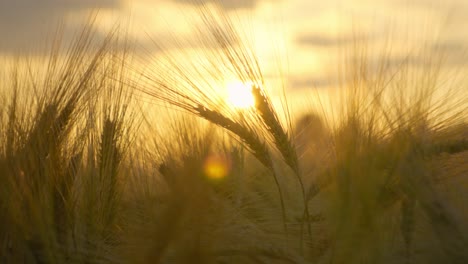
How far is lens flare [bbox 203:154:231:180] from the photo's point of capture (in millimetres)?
2299

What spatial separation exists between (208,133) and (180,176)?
316 millimetres

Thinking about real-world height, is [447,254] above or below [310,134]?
below

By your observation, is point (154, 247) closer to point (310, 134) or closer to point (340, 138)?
point (340, 138)

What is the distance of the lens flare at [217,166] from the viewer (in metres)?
2.30

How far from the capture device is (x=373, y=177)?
2377 mm

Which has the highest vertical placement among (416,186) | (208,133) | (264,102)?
(264,102)

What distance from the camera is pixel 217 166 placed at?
2.89 meters

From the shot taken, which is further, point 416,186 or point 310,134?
point 310,134

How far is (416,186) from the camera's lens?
91.1 inches

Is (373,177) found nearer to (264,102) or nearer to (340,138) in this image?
(340,138)

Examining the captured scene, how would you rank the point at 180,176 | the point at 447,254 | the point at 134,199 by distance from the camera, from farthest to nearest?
the point at 134,199, the point at 447,254, the point at 180,176

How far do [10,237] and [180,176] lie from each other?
86cm

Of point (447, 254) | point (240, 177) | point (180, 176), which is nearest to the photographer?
point (180, 176)

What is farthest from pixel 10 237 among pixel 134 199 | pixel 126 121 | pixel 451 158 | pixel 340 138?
pixel 451 158
